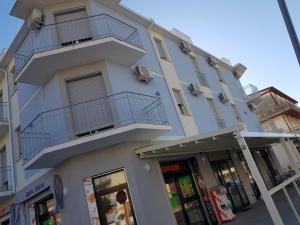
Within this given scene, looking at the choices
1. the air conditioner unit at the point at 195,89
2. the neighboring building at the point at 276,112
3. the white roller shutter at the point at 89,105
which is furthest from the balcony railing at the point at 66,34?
the neighboring building at the point at 276,112

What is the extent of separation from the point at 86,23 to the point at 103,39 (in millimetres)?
1970

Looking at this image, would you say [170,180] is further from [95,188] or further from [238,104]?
[238,104]

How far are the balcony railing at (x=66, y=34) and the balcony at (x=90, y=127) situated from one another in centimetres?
244

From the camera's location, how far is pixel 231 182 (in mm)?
14281

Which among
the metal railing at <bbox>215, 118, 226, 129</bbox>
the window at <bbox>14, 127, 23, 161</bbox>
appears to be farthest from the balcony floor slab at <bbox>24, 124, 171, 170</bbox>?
the metal railing at <bbox>215, 118, 226, 129</bbox>

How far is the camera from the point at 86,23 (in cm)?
1136

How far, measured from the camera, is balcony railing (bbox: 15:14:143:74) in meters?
10.7

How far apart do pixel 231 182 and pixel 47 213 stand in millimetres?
8807

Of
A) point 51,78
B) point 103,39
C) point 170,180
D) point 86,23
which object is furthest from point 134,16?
point 170,180

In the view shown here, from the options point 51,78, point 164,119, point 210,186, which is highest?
point 51,78

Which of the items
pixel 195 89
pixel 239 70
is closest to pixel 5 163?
pixel 195 89

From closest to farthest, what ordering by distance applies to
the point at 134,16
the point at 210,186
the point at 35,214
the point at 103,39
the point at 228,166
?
1. the point at 103,39
2. the point at 35,214
3. the point at 210,186
4. the point at 134,16
5. the point at 228,166

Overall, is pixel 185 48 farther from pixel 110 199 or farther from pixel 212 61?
pixel 110 199

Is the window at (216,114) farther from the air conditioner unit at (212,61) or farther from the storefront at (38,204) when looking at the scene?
the storefront at (38,204)
